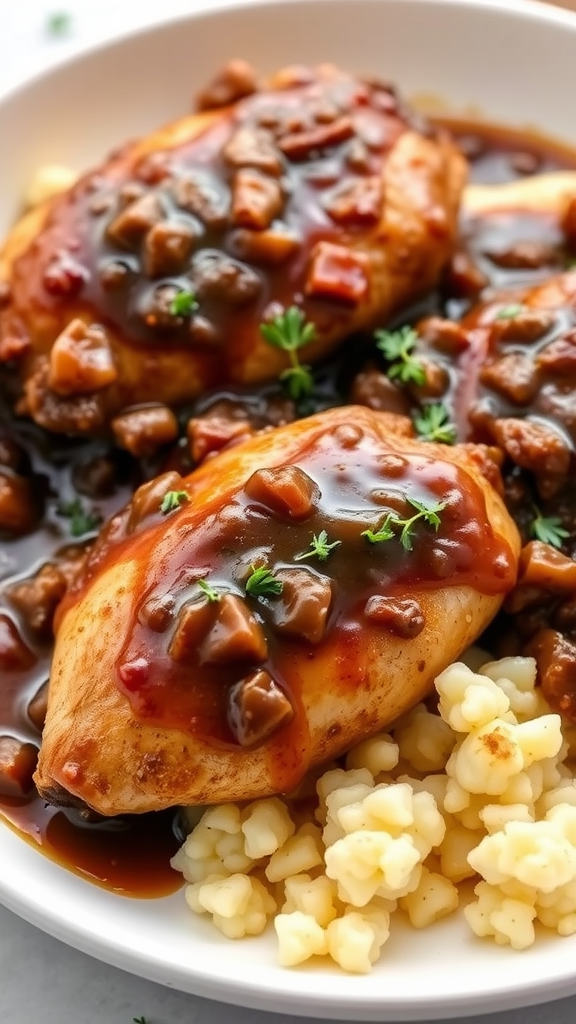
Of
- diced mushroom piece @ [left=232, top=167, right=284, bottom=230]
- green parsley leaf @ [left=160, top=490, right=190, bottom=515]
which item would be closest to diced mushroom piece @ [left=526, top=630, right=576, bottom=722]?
green parsley leaf @ [left=160, top=490, right=190, bottom=515]

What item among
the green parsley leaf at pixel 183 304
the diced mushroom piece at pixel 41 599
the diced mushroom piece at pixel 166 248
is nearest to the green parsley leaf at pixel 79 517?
the diced mushroom piece at pixel 41 599

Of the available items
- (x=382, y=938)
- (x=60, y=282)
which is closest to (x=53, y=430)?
(x=60, y=282)

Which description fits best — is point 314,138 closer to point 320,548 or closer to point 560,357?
point 560,357

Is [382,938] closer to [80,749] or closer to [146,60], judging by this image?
[80,749]

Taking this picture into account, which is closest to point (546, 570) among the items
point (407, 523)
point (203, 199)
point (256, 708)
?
point (407, 523)

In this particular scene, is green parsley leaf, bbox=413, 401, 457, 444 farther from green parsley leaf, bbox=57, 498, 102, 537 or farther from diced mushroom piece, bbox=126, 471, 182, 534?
green parsley leaf, bbox=57, 498, 102, 537

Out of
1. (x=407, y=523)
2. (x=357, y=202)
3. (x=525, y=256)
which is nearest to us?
(x=407, y=523)
